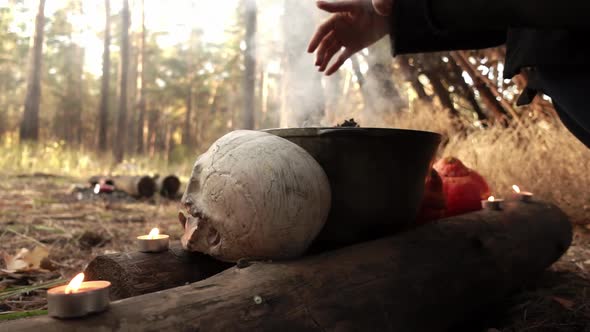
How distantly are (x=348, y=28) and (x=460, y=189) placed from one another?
1.28m

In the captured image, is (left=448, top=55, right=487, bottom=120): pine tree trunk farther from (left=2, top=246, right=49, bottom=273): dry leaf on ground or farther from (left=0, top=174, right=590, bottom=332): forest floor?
(left=2, top=246, right=49, bottom=273): dry leaf on ground

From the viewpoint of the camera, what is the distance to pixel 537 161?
3.83 metres

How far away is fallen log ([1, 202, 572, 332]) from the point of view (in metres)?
0.96

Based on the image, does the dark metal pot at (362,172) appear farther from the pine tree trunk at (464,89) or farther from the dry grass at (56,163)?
the dry grass at (56,163)

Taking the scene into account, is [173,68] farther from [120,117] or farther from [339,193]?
[339,193]

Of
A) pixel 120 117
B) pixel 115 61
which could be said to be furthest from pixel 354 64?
pixel 115 61

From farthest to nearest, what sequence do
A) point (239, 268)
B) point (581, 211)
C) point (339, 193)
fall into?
point (581, 211), point (339, 193), point (239, 268)

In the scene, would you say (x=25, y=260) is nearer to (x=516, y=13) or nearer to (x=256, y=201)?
(x=256, y=201)

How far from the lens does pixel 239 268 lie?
122cm

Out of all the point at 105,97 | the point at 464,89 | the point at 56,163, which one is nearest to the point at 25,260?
the point at 464,89

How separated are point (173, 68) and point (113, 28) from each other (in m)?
4.72

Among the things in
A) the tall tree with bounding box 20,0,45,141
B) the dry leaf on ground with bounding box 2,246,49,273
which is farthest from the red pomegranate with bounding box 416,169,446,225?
the tall tree with bounding box 20,0,45,141

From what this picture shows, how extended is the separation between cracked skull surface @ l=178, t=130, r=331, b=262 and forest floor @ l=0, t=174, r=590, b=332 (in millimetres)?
591

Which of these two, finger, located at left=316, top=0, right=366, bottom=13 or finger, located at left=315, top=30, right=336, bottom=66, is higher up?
finger, located at left=316, top=0, right=366, bottom=13
